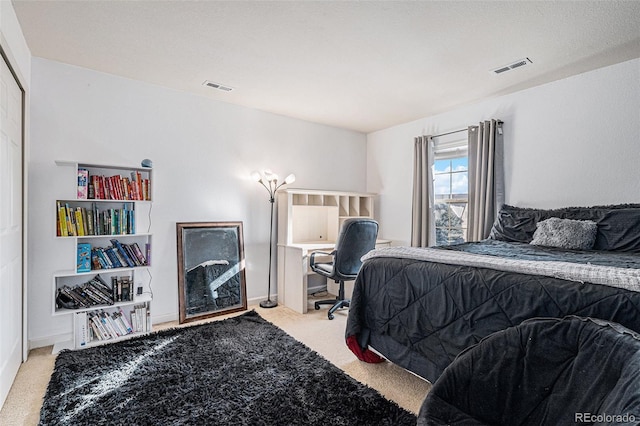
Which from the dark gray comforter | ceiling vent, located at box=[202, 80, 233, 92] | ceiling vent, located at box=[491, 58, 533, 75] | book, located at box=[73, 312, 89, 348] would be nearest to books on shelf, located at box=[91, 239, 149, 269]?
book, located at box=[73, 312, 89, 348]

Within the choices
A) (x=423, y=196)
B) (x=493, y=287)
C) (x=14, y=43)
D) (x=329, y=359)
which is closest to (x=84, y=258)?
(x=14, y=43)

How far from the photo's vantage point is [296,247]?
3.67 metres

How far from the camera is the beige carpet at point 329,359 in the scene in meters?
1.82

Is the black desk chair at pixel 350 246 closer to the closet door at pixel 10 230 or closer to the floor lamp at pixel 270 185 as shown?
the floor lamp at pixel 270 185

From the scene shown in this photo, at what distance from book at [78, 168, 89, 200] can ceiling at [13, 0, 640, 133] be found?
946 mm

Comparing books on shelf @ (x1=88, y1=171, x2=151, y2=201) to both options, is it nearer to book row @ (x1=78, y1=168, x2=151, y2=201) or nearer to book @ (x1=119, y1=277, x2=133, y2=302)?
book row @ (x1=78, y1=168, x2=151, y2=201)

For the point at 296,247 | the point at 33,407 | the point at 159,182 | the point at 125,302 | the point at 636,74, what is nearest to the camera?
the point at 33,407

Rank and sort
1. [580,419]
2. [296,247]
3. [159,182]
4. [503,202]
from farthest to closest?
1. [296,247]
2. [503,202]
3. [159,182]
4. [580,419]

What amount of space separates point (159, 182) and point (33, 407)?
1.98 meters

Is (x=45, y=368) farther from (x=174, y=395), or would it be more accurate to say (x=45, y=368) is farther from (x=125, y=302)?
(x=174, y=395)

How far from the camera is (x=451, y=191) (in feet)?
13.4

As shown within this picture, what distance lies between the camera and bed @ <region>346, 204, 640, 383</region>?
4.40ft

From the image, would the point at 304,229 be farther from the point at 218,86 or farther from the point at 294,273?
the point at 218,86

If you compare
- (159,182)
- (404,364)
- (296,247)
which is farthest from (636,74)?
(159,182)
